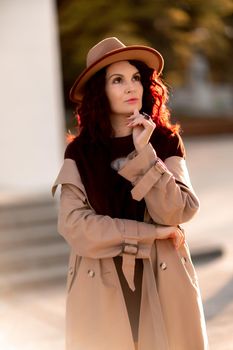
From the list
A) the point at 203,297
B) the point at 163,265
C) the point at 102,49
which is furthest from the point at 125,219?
the point at 203,297

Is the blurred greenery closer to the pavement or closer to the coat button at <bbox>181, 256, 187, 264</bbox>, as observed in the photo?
the pavement

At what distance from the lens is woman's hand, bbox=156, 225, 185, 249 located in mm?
3389

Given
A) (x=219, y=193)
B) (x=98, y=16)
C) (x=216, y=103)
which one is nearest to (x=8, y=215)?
(x=219, y=193)

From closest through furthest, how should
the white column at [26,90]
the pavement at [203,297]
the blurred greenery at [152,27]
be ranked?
the pavement at [203,297], the white column at [26,90], the blurred greenery at [152,27]

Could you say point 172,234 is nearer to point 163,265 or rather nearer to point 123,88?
point 163,265

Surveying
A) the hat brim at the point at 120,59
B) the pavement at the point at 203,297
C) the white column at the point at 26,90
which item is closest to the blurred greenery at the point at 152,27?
the pavement at the point at 203,297

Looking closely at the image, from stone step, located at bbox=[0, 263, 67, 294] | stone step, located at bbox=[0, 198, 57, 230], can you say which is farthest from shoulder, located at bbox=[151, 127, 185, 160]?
stone step, located at bbox=[0, 198, 57, 230]

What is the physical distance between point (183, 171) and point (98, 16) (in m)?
15.4

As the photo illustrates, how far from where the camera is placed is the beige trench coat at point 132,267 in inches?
131

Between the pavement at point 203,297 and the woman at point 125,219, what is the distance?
2208 mm

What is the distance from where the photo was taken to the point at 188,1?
65.7 feet

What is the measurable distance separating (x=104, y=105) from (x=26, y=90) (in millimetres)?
6771

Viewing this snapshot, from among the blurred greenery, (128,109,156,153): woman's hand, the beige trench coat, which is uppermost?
the blurred greenery

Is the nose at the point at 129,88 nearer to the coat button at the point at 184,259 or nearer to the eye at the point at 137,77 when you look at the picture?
the eye at the point at 137,77
